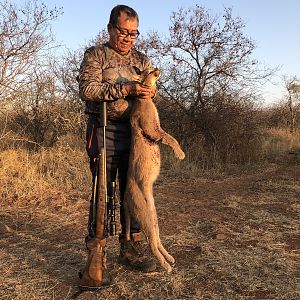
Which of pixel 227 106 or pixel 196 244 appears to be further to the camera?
pixel 227 106

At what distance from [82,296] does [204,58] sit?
8270mm

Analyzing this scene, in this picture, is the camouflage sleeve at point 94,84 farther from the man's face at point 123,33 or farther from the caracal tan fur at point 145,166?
the caracal tan fur at point 145,166

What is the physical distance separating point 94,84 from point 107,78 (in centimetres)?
21

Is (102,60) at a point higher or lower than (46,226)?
higher

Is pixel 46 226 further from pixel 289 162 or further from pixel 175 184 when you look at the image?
pixel 289 162

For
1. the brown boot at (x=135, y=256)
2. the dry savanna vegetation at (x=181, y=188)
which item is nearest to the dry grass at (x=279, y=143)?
the dry savanna vegetation at (x=181, y=188)

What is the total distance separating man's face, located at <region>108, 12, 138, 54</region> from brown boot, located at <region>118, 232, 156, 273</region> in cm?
167

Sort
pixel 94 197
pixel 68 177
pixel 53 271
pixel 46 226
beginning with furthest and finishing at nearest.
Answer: pixel 68 177, pixel 46 226, pixel 53 271, pixel 94 197

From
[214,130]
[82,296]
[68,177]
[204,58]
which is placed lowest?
[82,296]

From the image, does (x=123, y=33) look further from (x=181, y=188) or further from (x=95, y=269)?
(x=181, y=188)

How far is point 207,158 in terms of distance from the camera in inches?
396

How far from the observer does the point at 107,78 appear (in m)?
3.25

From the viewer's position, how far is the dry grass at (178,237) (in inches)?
125

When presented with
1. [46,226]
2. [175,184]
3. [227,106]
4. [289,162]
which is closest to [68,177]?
[175,184]
